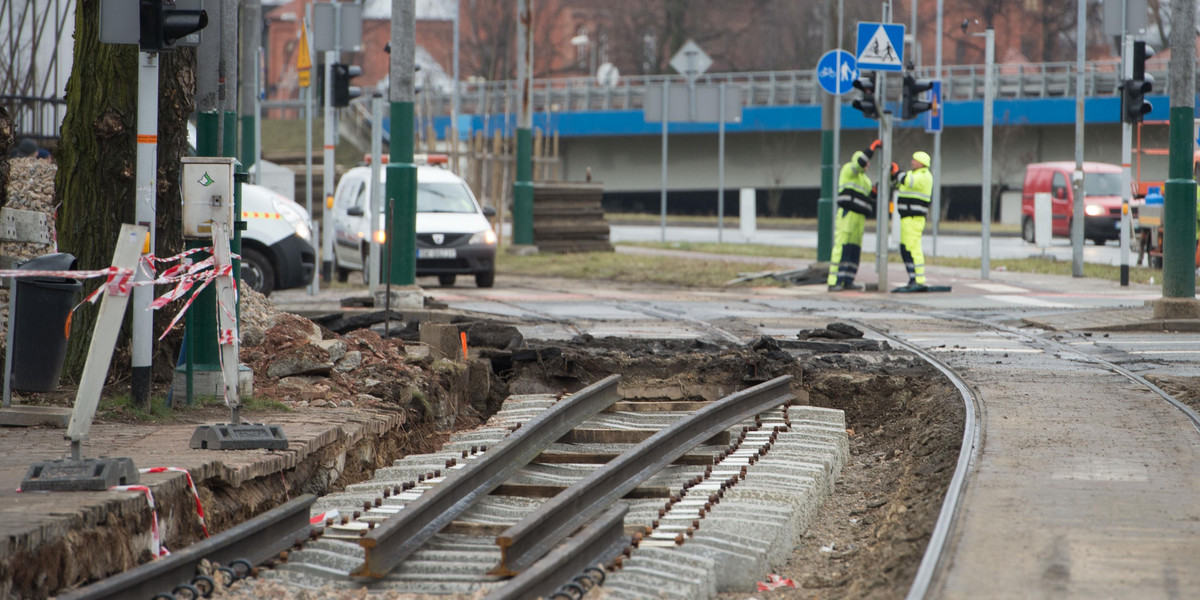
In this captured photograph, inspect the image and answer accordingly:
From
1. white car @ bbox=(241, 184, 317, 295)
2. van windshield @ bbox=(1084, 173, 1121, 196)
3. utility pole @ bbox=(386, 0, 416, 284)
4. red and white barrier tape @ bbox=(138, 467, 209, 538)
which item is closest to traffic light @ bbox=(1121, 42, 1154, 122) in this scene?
utility pole @ bbox=(386, 0, 416, 284)

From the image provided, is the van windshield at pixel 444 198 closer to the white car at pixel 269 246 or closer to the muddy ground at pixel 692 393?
the white car at pixel 269 246

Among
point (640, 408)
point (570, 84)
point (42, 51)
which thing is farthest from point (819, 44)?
point (640, 408)

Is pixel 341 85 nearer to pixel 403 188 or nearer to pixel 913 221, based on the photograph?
pixel 403 188

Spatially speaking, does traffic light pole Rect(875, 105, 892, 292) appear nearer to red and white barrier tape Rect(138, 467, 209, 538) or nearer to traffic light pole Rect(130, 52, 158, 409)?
traffic light pole Rect(130, 52, 158, 409)

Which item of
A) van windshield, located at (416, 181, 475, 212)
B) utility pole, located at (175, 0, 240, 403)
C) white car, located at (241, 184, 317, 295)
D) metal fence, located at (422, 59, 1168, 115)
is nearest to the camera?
utility pole, located at (175, 0, 240, 403)

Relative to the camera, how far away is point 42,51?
19.4 metres

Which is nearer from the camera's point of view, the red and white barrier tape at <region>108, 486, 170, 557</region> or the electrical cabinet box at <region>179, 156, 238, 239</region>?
the red and white barrier tape at <region>108, 486, 170, 557</region>

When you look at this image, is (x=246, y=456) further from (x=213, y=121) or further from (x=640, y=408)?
(x=640, y=408)

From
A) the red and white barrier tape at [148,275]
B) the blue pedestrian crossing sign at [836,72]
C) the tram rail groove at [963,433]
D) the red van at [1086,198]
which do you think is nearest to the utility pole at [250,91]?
the blue pedestrian crossing sign at [836,72]

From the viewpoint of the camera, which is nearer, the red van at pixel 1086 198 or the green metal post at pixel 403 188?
the green metal post at pixel 403 188

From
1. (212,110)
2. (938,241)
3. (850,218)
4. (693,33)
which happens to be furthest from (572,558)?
(693,33)

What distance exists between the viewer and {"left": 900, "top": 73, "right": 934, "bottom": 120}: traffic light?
21.7 metres

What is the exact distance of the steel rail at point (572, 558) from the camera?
5.46 m

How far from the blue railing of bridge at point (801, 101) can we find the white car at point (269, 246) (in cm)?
2815
